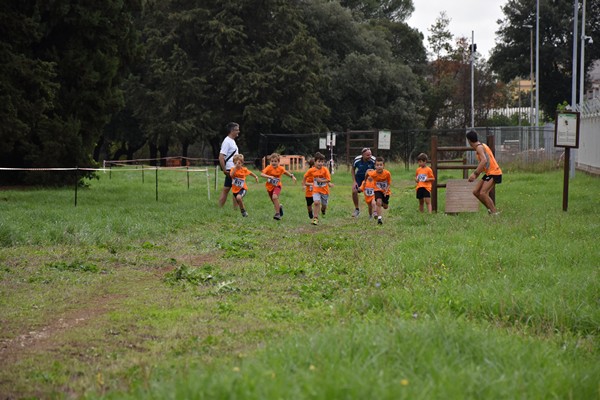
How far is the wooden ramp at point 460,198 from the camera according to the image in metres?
19.1

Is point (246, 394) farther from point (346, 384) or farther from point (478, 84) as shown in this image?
point (478, 84)

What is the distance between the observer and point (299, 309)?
8195 mm

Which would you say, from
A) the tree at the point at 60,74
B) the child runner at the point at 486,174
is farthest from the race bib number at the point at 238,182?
the tree at the point at 60,74

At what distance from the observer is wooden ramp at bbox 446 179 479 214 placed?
19.1 metres

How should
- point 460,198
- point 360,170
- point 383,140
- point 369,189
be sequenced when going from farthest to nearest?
point 383,140 → point 360,170 → point 460,198 → point 369,189

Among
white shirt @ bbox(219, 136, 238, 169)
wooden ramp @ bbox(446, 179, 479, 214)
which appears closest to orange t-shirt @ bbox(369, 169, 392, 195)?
wooden ramp @ bbox(446, 179, 479, 214)

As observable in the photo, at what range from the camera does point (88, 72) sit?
84.5 ft

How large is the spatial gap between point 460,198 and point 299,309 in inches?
457

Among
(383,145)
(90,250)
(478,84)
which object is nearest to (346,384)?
(90,250)

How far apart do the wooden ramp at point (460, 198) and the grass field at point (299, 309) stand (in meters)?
2.20

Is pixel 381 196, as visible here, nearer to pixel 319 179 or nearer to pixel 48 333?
pixel 319 179

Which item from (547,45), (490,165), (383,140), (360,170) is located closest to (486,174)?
(490,165)

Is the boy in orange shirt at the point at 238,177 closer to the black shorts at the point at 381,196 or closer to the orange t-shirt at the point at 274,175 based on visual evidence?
the orange t-shirt at the point at 274,175

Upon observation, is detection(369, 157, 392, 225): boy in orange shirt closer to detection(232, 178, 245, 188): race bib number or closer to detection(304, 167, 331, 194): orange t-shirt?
detection(304, 167, 331, 194): orange t-shirt
